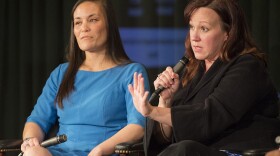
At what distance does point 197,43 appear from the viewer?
8.21 feet

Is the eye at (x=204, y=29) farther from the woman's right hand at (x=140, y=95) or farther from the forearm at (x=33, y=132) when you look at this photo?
the forearm at (x=33, y=132)

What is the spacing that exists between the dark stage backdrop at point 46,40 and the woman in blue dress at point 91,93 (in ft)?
2.58

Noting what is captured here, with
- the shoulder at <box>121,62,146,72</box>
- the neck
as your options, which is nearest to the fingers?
the shoulder at <box>121,62,146,72</box>

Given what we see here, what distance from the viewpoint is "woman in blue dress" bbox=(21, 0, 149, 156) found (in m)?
2.88

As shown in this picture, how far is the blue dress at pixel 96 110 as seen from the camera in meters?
2.87

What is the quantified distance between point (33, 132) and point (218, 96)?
3.53ft

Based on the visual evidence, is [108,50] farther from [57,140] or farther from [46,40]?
[46,40]

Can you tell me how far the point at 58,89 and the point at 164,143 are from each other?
72cm

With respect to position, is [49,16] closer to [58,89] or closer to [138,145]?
[58,89]

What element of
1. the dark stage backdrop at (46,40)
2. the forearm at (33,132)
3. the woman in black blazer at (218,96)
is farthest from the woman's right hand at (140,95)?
the dark stage backdrop at (46,40)

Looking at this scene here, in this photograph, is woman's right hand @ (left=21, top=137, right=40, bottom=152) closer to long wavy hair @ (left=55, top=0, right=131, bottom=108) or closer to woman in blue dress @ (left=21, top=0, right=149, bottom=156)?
woman in blue dress @ (left=21, top=0, right=149, bottom=156)

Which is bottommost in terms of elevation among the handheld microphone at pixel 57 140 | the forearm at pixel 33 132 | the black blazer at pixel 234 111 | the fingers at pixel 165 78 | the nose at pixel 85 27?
the forearm at pixel 33 132

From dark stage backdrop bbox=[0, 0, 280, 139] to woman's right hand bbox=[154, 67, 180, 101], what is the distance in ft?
3.87

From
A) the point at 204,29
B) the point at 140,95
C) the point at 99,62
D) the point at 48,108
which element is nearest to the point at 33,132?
the point at 48,108
